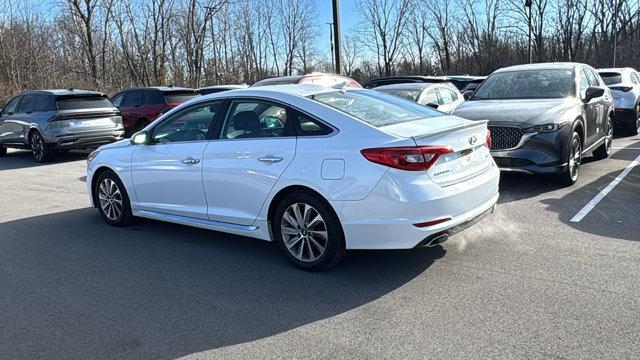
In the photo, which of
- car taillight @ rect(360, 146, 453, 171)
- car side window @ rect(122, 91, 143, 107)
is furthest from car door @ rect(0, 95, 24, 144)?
car taillight @ rect(360, 146, 453, 171)

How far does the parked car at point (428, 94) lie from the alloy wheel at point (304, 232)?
654 cm

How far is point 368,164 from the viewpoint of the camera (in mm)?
4133

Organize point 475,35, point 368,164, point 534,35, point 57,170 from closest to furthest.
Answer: point 368,164 < point 57,170 < point 534,35 < point 475,35

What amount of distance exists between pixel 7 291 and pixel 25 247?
141cm

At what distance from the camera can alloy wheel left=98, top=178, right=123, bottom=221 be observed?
6409mm

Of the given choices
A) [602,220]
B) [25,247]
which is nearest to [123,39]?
[25,247]

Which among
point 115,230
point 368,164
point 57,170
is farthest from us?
point 57,170

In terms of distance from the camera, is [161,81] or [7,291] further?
[161,81]

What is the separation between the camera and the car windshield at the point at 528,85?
323 inches

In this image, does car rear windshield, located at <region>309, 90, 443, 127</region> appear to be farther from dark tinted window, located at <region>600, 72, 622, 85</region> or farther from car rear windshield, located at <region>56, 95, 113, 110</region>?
dark tinted window, located at <region>600, 72, 622, 85</region>

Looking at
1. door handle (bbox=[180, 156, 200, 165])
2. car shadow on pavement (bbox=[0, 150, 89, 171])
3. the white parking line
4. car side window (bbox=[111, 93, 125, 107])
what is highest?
car side window (bbox=[111, 93, 125, 107])

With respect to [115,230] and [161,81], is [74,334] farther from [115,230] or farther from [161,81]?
[161,81]

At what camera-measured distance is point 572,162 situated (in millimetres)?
7457

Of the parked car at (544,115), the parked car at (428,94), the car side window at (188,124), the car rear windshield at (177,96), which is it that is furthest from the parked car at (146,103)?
the car side window at (188,124)
